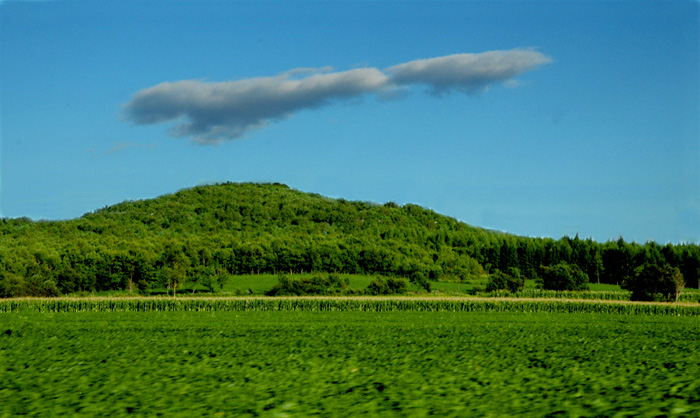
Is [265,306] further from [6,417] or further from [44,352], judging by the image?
[6,417]

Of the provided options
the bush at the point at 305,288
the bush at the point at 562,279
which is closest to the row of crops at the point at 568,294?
the bush at the point at 562,279

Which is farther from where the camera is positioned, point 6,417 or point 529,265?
point 529,265

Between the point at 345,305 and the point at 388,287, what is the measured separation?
3322cm

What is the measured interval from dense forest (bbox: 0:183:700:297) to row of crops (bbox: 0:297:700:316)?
31523 millimetres

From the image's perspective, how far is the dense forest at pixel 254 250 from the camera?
355 feet

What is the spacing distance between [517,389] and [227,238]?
14709 cm

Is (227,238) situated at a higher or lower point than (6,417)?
higher

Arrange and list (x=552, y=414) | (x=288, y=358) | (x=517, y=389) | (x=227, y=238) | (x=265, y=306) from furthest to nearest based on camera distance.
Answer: (x=227, y=238), (x=265, y=306), (x=288, y=358), (x=517, y=389), (x=552, y=414)

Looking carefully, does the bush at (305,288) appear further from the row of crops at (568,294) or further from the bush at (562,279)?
the bush at (562,279)

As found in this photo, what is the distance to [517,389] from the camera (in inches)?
455

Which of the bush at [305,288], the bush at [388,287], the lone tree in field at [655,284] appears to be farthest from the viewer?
the bush at [388,287]

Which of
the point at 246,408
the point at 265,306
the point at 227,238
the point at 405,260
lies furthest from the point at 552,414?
the point at 227,238

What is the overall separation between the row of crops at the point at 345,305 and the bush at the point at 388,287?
30.5 metres

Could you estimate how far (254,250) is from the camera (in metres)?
135
